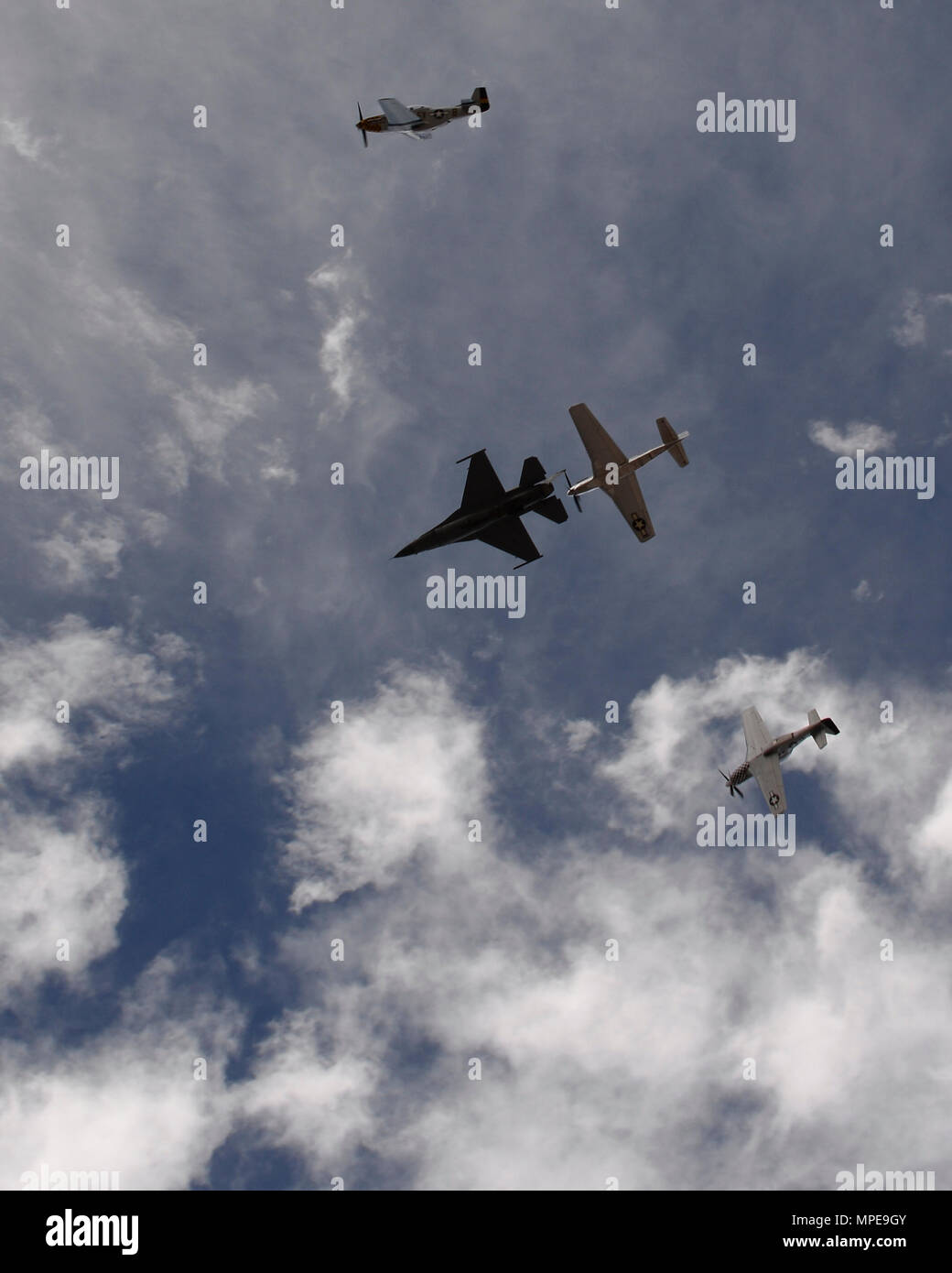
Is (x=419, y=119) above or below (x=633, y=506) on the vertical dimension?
above

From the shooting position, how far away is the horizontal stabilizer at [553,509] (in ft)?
184

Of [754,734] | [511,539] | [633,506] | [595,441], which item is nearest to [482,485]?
[511,539]

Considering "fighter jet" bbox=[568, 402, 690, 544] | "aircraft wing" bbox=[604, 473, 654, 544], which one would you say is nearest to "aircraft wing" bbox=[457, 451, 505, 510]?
"fighter jet" bbox=[568, 402, 690, 544]

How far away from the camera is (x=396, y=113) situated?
5819 cm

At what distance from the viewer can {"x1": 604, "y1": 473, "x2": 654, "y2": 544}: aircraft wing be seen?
217 feet

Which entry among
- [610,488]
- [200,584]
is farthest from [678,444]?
[200,584]

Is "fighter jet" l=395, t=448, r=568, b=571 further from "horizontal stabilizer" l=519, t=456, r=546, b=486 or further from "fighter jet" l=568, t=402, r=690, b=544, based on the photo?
"fighter jet" l=568, t=402, r=690, b=544

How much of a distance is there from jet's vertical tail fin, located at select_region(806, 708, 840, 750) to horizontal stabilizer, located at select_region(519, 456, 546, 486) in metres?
40.2

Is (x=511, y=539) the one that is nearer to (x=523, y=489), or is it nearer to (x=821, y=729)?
(x=523, y=489)

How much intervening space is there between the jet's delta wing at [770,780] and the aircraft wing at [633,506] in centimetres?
2821

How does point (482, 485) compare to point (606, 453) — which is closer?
point (482, 485)

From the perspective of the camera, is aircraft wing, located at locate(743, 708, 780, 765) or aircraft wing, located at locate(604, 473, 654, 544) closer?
aircraft wing, located at locate(604, 473, 654, 544)

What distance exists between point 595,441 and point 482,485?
45.0 ft
